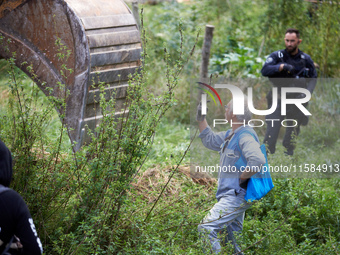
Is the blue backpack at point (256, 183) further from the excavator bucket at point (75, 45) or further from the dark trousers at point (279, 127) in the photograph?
the dark trousers at point (279, 127)

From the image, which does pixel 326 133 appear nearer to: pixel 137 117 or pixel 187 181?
pixel 187 181

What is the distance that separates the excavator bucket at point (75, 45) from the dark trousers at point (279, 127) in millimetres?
2864

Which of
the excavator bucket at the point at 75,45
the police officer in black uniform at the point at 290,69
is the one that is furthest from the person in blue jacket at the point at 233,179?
the police officer in black uniform at the point at 290,69

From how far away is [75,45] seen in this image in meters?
4.64

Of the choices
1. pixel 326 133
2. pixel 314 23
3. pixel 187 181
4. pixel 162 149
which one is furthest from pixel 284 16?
pixel 187 181

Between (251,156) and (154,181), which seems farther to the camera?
(154,181)

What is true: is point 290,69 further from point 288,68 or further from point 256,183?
point 256,183

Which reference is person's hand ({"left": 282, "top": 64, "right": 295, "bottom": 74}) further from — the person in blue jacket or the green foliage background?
the person in blue jacket

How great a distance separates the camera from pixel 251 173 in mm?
3920

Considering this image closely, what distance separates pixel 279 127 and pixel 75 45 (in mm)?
3769

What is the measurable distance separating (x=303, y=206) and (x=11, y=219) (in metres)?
3.73

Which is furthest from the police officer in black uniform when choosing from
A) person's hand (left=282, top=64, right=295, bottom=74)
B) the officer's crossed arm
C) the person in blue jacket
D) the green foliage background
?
the officer's crossed arm

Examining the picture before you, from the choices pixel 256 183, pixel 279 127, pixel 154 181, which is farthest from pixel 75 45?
pixel 279 127

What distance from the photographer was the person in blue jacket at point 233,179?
388cm
